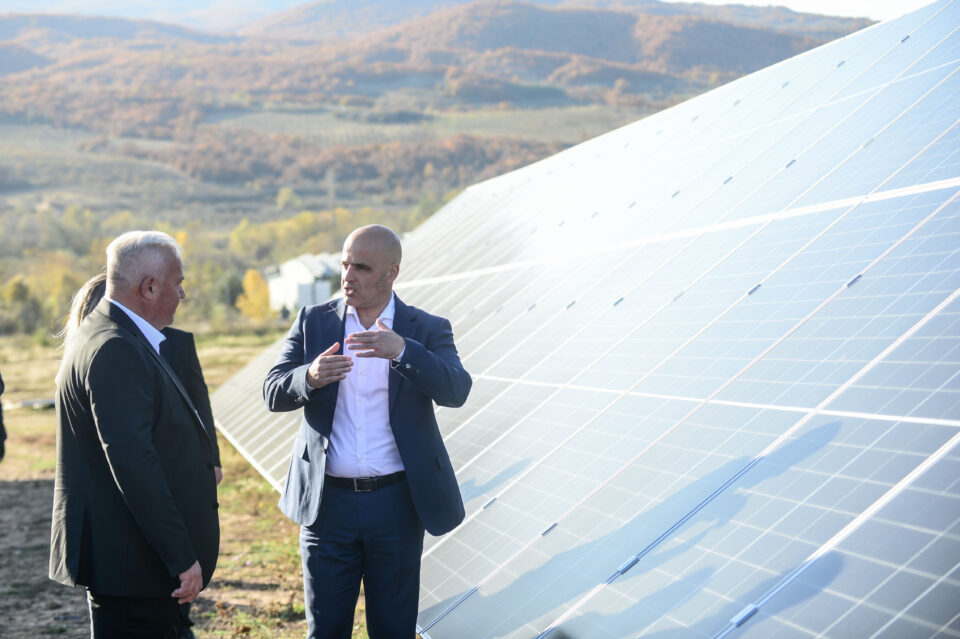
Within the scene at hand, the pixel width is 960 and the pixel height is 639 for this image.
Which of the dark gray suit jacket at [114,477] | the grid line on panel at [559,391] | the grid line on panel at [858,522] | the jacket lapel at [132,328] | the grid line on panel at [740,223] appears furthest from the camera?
the grid line on panel at [559,391]

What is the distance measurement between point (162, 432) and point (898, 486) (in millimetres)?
3594

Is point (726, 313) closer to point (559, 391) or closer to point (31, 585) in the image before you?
point (559, 391)

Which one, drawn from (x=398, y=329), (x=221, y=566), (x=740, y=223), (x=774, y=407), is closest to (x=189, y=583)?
(x=398, y=329)

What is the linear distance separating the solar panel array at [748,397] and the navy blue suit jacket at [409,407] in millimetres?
1084

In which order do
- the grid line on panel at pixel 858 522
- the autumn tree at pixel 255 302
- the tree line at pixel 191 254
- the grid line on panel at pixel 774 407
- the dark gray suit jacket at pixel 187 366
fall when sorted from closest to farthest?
the grid line on panel at pixel 858 522 → the grid line on panel at pixel 774 407 → the dark gray suit jacket at pixel 187 366 → the tree line at pixel 191 254 → the autumn tree at pixel 255 302

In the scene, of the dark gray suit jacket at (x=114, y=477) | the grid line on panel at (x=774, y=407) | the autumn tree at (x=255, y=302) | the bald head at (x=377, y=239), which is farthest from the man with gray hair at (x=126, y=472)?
the autumn tree at (x=255, y=302)

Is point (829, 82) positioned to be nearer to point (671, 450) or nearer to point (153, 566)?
point (671, 450)

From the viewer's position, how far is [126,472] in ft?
13.4

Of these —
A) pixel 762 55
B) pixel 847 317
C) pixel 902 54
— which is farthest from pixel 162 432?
pixel 762 55

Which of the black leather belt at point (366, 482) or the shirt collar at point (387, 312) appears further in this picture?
the shirt collar at point (387, 312)

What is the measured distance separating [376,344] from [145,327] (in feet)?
4.26

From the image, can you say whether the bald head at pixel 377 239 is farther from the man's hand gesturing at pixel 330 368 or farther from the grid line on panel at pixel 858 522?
the grid line on panel at pixel 858 522

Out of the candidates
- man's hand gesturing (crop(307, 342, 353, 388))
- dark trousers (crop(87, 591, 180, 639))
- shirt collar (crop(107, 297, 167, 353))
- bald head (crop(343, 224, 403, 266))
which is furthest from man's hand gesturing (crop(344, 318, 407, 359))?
dark trousers (crop(87, 591, 180, 639))

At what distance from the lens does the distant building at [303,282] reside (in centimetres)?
6397
